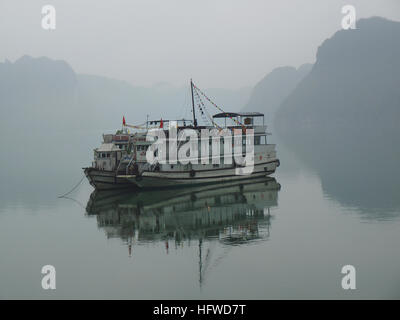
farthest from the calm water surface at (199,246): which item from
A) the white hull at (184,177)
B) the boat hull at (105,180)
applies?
the white hull at (184,177)

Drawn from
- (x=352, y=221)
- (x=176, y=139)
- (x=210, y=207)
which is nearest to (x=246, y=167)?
(x=176, y=139)

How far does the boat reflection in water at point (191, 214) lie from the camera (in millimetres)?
30594

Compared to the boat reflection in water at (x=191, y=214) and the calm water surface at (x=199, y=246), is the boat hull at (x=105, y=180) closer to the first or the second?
the boat reflection in water at (x=191, y=214)

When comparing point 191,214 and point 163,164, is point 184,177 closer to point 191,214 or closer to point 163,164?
point 163,164

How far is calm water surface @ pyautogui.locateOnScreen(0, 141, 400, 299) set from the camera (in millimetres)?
21812

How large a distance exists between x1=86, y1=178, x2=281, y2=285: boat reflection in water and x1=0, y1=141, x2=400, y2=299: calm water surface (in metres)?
0.10

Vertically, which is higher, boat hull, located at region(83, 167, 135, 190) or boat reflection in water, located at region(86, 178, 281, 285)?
boat hull, located at region(83, 167, 135, 190)

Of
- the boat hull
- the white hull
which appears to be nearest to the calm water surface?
the boat hull

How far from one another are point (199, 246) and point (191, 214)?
9.43 metres

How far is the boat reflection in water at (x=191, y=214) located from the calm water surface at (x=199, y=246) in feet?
0.32

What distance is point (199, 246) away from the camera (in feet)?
93.6

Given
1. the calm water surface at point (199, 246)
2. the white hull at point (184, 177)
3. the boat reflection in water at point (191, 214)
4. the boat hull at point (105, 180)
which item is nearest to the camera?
the calm water surface at point (199, 246)

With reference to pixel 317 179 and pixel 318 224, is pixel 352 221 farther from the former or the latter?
pixel 317 179

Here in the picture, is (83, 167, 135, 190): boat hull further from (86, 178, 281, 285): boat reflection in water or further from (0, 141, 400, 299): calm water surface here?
(0, 141, 400, 299): calm water surface
